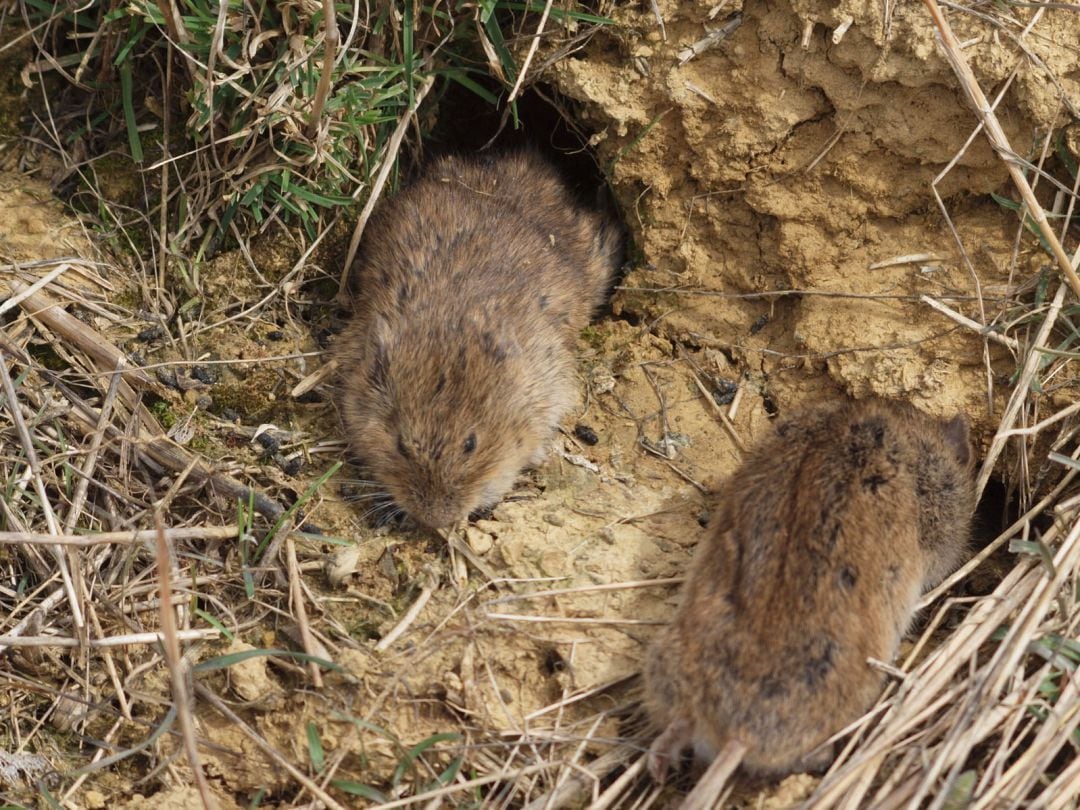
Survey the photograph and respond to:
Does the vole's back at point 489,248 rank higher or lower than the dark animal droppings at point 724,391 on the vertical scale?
higher

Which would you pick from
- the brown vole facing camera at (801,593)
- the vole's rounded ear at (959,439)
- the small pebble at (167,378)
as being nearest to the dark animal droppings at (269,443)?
the small pebble at (167,378)

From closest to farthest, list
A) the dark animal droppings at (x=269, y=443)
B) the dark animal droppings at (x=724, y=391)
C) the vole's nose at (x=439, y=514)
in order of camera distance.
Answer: the vole's nose at (x=439, y=514), the dark animal droppings at (x=269, y=443), the dark animal droppings at (x=724, y=391)

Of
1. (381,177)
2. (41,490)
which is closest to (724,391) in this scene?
(381,177)

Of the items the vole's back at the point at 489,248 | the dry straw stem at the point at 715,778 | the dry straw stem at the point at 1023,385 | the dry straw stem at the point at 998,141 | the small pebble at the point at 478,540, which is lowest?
the small pebble at the point at 478,540

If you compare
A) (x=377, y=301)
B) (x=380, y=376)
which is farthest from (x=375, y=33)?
(x=380, y=376)

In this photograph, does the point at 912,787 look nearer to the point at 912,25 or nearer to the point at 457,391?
the point at 457,391

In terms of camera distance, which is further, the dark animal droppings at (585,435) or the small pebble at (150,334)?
the dark animal droppings at (585,435)

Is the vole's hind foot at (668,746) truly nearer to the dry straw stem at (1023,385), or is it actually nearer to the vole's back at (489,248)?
the dry straw stem at (1023,385)

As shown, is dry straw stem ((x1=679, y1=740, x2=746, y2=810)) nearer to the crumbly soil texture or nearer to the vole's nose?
the crumbly soil texture

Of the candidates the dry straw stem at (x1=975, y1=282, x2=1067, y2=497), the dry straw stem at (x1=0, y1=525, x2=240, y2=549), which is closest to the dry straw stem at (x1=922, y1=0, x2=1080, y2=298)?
the dry straw stem at (x1=975, y1=282, x2=1067, y2=497)
